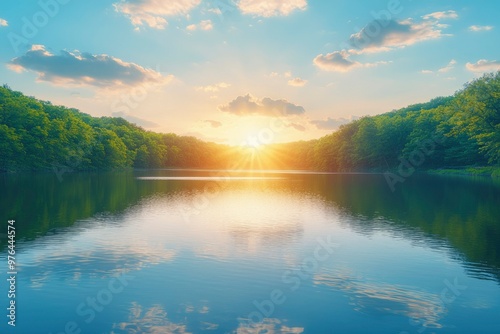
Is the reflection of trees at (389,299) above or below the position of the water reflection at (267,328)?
above

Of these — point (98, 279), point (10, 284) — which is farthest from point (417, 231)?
point (10, 284)

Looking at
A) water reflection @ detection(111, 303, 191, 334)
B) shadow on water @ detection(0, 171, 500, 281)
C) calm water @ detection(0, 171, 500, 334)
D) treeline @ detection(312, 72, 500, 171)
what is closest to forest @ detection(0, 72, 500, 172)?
treeline @ detection(312, 72, 500, 171)

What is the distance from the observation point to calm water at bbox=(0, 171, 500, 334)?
580 inches

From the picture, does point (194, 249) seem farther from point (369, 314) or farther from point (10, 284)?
point (369, 314)

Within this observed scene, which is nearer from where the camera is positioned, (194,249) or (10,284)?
(10,284)

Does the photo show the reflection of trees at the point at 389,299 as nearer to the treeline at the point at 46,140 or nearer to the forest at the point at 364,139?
the forest at the point at 364,139

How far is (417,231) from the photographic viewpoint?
32.2 m

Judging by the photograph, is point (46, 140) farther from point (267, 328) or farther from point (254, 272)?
point (267, 328)

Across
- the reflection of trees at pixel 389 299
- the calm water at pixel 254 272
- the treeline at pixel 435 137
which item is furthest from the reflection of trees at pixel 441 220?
the treeline at pixel 435 137

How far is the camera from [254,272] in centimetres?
2075

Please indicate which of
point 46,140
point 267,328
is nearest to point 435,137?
point 46,140

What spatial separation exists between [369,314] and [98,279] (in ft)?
39.4

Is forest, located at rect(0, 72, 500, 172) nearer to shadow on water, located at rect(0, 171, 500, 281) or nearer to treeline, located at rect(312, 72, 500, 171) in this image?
treeline, located at rect(312, 72, 500, 171)

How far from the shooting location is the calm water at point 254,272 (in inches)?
580
